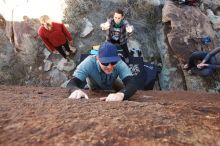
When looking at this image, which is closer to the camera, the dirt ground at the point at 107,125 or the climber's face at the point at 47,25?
the dirt ground at the point at 107,125

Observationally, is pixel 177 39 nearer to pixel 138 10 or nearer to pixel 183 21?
pixel 183 21

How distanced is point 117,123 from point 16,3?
7730mm

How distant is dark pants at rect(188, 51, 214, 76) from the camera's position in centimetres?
737

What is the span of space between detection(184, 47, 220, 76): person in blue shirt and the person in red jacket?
9.95 ft

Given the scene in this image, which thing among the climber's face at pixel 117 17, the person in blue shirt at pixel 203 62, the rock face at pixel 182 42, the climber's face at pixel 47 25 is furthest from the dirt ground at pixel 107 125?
the rock face at pixel 182 42

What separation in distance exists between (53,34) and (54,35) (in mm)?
48

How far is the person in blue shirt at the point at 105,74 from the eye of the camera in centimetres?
381

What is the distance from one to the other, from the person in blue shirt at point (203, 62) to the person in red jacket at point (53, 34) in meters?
3.03

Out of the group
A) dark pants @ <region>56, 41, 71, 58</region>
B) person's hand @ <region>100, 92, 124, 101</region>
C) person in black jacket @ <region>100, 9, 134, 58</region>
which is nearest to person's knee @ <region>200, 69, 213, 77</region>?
person in black jacket @ <region>100, 9, 134, 58</region>

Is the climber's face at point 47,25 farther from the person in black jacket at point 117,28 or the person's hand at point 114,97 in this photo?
the person's hand at point 114,97

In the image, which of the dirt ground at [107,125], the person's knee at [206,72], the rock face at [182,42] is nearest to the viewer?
the dirt ground at [107,125]

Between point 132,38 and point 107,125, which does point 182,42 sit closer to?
point 132,38

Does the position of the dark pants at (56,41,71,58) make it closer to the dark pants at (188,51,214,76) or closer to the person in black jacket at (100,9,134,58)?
the person in black jacket at (100,9,134,58)

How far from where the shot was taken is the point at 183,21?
862 centimetres
